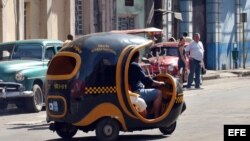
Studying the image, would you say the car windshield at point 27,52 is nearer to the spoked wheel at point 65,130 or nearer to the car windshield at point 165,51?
the spoked wheel at point 65,130

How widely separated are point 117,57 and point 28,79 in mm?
6841

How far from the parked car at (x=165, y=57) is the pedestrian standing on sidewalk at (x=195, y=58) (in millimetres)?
514

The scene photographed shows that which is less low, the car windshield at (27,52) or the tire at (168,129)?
the car windshield at (27,52)

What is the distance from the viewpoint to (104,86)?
46.9ft

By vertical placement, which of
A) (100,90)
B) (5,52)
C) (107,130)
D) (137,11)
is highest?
(137,11)

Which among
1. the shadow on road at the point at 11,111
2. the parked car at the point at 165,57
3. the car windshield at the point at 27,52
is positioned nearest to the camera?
the shadow on road at the point at 11,111

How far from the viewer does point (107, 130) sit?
47.3 feet

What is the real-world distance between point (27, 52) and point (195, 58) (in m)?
7.24

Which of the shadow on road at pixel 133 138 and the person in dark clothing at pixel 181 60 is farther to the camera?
the person in dark clothing at pixel 181 60

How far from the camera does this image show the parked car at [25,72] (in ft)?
67.5

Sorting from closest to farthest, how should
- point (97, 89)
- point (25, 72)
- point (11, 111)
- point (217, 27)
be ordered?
point (97, 89) < point (25, 72) < point (11, 111) < point (217, 27)

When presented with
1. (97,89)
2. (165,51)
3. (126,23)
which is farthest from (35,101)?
(126,23)

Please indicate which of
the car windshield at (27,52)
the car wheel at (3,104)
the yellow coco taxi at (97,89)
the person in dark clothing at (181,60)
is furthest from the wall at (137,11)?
the yellow coco taxi at (97,89)

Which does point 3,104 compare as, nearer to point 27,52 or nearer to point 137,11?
point 27,52
